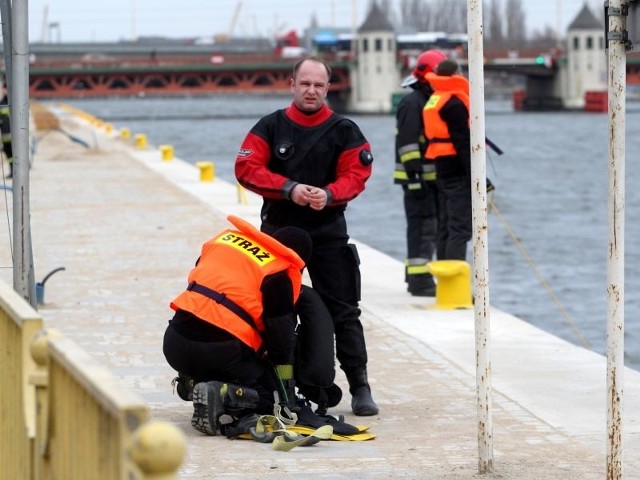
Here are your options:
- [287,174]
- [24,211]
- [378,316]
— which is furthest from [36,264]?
[287,174]

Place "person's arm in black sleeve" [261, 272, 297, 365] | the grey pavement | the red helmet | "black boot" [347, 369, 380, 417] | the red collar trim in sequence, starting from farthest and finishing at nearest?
the red helmet → "black boot" [347, 369, 380, 417] → the red collar trim → "person's arm in black sleeve" [261, 272, 297, 365] → the grey pavement

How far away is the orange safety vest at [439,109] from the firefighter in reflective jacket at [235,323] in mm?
4504

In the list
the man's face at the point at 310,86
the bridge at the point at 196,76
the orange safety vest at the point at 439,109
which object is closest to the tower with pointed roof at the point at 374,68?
the bridge at the point at 196,76

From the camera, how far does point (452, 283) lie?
1204 centimetres

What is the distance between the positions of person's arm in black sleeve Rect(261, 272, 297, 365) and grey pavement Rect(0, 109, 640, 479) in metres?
0.49

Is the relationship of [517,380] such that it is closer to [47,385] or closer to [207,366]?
[207,366]

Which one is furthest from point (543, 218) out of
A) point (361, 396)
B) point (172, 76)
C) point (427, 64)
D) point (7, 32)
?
point (172, 76)

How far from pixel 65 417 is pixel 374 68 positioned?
12324 centimetres

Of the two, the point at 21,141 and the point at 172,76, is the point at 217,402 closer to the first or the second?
the point at 21,141

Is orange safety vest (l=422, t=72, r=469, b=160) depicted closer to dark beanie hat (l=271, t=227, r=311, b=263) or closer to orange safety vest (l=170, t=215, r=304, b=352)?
dark beanie hat (l=271, t=227, r=311, b=263)

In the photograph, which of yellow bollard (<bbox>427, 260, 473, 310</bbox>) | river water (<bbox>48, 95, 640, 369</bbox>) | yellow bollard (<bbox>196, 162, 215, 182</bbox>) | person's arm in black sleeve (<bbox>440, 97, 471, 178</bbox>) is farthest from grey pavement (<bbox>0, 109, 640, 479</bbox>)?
yellow bollard (<bbox>196, 162, 215, 182</bbox>)

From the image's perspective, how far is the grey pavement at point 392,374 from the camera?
708 cm

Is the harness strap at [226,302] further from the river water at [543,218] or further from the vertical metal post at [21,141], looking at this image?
the river water at [543,218]

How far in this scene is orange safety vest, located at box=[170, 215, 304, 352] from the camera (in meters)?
7.45
